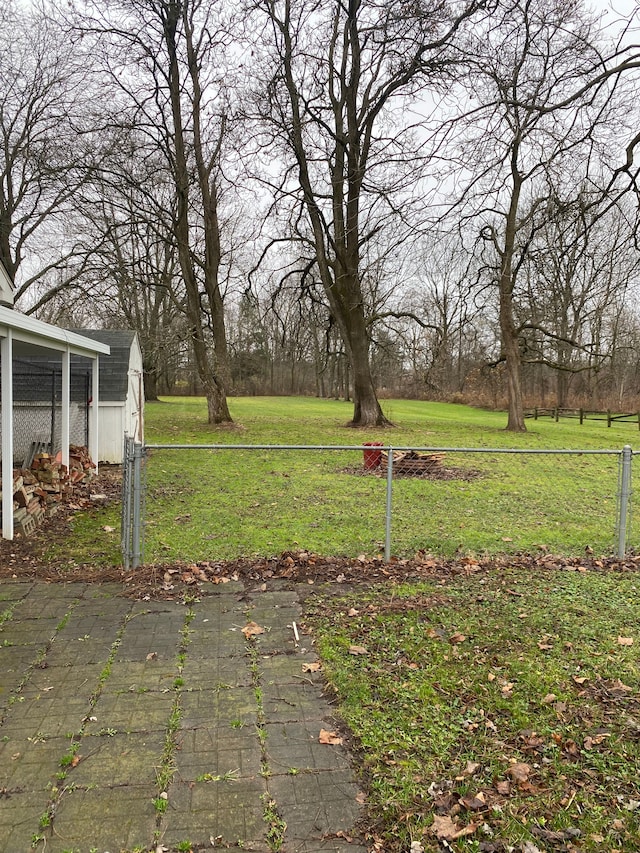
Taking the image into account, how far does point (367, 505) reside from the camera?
9.12m

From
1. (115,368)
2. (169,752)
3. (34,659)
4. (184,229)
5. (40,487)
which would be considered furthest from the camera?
(184,229)

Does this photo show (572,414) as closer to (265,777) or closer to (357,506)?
(357,506)

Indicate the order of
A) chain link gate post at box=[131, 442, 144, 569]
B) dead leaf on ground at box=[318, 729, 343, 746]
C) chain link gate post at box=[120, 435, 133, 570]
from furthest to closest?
chain link gate post at box=[120, 435, 133, 570] < chain link gate post at box=[131, 442, 144, 569] < dead leaf on ground at box=[318, 729, 343, 746]

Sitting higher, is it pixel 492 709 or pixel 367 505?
pixel 367 505

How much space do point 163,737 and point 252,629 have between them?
1394 millimetres

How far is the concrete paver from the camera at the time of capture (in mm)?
2416

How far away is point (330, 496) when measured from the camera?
9.66 m

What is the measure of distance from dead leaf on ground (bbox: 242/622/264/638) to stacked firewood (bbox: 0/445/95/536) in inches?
153

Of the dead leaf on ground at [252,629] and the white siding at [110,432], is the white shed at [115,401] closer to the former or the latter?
the white siding at [110,432]

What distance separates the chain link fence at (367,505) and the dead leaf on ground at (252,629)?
1715 millimetres

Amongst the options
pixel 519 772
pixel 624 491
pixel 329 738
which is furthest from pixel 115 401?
pixel 519 772

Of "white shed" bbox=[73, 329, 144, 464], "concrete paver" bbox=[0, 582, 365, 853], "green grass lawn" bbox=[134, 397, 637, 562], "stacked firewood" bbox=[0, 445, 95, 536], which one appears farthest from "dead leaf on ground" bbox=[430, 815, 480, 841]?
"white shed" bbox=[73, 329, 144, 464]

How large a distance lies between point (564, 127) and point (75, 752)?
7343 mm

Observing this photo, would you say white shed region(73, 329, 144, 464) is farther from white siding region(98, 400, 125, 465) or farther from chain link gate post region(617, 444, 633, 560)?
chain link gate post region(617, 444, 633, 560)
